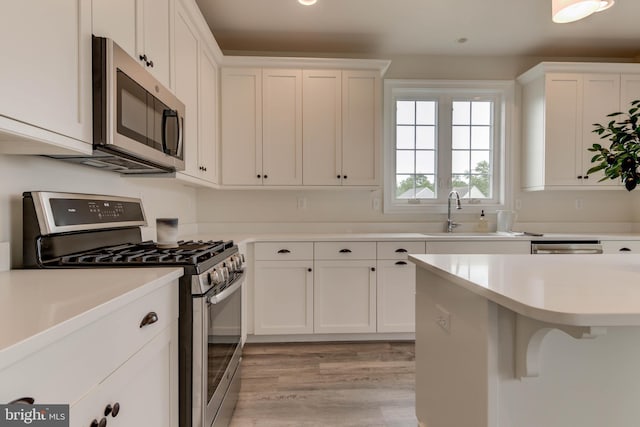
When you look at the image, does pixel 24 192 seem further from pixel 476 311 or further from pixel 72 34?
pixel 476 311

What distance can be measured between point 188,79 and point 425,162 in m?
2.37

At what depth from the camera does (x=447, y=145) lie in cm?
352

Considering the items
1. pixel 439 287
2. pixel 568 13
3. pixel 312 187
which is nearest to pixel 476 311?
pixel 439 287

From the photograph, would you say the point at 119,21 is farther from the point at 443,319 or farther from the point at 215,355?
the point at 443,319

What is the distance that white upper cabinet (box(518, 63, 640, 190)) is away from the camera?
3135 mm

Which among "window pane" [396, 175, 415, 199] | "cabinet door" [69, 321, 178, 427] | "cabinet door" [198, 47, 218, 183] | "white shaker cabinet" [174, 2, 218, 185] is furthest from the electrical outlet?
"window pane" [396, 175, 415, 199]

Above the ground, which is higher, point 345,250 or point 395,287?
point 345,250

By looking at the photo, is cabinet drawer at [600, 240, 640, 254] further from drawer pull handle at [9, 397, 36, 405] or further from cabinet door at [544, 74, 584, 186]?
drawer pull handle at [9, 397, 36, 405]

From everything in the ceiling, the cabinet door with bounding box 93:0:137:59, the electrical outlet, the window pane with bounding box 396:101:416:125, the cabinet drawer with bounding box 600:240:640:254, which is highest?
the ceiling

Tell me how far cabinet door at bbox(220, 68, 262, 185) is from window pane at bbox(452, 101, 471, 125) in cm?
199

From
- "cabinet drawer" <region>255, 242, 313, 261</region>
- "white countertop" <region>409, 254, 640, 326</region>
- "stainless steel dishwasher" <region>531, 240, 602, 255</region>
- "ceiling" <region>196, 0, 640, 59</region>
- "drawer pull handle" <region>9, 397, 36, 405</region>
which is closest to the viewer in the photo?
"drawer pull handle" <region>9, 397, 36, 405</region>

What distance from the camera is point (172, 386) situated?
1.21 meters

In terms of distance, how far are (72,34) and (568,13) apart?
6.35 ft

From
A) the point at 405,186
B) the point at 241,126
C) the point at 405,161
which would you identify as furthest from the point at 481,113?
the point at 241,126
